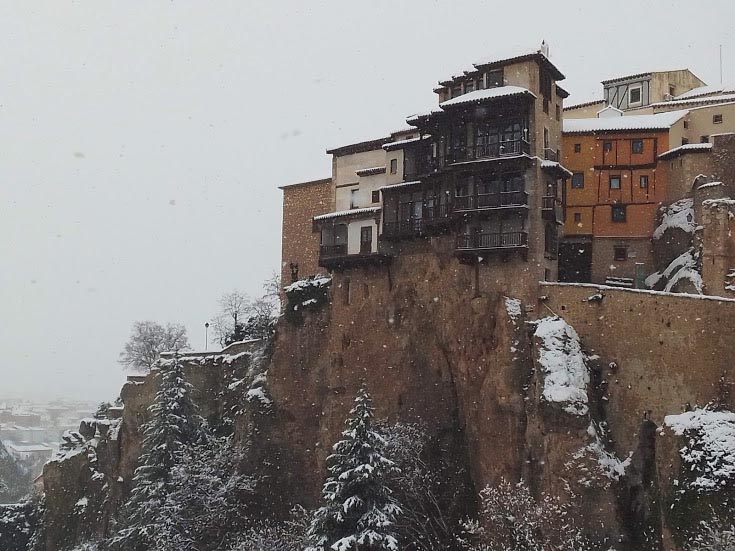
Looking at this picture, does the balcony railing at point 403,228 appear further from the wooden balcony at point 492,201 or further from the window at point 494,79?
the window at point 494,79

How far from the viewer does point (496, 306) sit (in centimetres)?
3928

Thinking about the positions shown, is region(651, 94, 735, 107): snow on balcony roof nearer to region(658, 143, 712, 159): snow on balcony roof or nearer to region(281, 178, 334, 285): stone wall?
region(658, 143, 712, 159): snow on balcony roof

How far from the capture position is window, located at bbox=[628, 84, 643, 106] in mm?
63719

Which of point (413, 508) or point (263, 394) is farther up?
point (263, 394)

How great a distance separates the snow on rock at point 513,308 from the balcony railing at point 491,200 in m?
4.62

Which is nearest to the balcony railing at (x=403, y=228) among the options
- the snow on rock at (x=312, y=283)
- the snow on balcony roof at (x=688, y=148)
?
the snow on rock at (x=312, y=283)

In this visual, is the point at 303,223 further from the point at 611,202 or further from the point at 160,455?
the point at 611,202

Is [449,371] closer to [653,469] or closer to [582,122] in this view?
[653,469]

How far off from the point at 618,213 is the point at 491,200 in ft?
31.4

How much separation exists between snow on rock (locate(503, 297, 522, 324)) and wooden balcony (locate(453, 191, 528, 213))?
451 centimetres

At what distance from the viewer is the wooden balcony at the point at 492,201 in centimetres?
3975

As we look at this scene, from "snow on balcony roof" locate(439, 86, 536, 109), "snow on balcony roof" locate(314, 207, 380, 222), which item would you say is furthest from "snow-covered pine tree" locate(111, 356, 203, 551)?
"snow on balcony roof" locate(439, 86, 536, 109)

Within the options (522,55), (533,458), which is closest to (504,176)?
(522,55)

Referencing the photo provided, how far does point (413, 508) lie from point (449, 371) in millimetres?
7379
